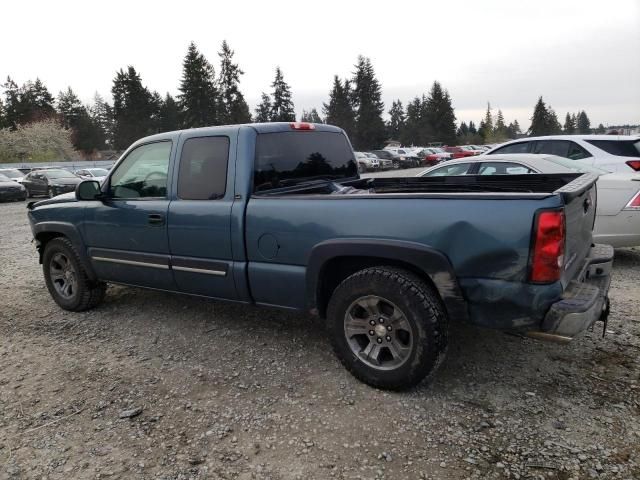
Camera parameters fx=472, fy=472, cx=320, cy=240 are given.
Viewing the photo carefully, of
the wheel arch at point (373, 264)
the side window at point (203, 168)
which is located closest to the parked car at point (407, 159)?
the side window at point (203, 168)

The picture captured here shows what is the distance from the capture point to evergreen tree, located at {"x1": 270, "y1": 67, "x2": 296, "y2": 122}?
7144cm

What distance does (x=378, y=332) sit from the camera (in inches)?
126

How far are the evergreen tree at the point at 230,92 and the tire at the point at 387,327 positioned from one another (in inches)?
2487

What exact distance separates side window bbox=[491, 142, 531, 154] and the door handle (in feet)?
19.9

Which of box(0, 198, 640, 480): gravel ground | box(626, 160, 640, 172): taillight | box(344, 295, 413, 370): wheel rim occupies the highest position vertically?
box(626, 160, 640, 172): taillight

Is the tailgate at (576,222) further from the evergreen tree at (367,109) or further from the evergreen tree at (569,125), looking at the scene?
the evergreen tree at (569,125)

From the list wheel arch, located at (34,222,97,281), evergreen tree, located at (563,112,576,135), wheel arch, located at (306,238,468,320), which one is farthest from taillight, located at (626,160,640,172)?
evergreen tree, located at (563,112,576,135)

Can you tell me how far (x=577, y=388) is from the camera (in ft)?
10.5

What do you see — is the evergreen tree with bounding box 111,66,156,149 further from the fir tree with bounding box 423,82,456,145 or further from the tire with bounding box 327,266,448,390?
the tire with bounding box 327,266,448,390

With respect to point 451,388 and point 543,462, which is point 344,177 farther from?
point 543,462

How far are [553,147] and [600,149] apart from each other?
2.87 feet

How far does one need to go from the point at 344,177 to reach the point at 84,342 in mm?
2908

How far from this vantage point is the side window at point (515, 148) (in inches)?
Result: 325

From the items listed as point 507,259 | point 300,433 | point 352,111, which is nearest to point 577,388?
point 507,259
